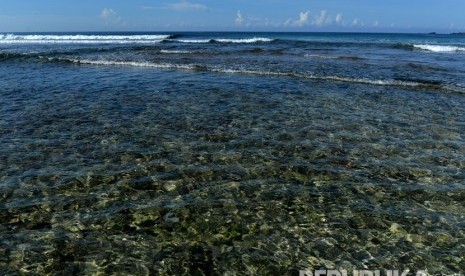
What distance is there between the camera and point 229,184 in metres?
9.15

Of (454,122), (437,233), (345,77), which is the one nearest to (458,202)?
(437,233)

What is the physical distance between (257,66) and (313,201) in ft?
76.7

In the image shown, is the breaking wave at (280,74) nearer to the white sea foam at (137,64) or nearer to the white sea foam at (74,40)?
the white sea foam at (137,64)

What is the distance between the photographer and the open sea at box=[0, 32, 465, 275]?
6566 millimetres

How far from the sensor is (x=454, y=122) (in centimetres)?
1444

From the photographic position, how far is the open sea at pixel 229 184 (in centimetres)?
657

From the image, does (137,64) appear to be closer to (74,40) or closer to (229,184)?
(229,184)
